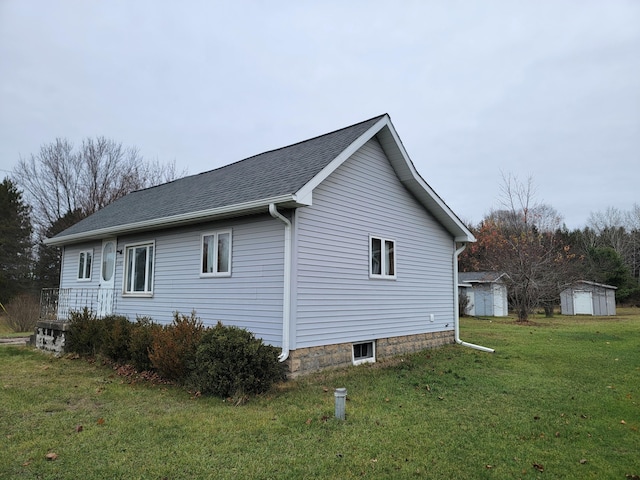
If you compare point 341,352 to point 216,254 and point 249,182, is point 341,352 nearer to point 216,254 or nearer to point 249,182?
point 216,254

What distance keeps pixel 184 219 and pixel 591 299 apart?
32507mm

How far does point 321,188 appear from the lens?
335 inches

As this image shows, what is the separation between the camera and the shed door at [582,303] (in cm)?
3116

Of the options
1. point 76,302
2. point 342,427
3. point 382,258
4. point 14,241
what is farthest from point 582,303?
point 14,241

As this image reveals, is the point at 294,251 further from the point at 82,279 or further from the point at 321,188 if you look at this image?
the point at 82,279

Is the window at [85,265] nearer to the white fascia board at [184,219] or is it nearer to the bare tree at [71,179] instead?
the white fascia board at [184,219]

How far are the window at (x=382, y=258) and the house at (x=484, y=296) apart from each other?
69.2ft

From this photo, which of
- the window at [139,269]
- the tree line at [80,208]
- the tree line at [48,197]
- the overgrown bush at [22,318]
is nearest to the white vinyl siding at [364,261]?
the window at [139,269]

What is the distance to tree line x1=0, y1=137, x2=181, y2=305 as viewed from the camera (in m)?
31.2

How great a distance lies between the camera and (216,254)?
9.10m

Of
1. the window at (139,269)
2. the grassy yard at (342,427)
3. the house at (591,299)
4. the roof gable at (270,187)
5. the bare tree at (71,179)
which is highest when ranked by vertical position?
the bare tree at (71,179)

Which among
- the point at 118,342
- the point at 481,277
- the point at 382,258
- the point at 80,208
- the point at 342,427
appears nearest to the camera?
the point at 342,427

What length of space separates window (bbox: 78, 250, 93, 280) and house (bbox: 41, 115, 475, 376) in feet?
0.23

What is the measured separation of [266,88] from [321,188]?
13.7 meters
